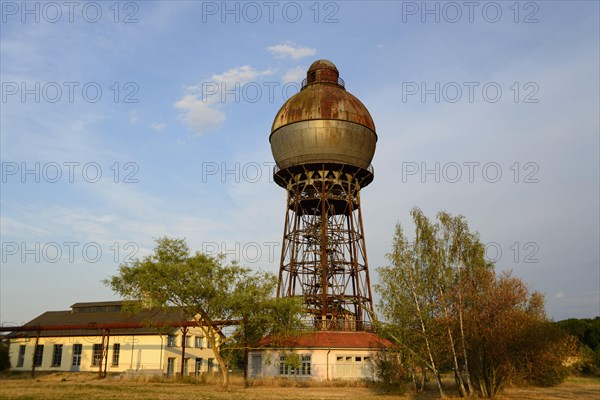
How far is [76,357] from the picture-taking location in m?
47.8

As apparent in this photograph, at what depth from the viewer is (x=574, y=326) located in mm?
67188

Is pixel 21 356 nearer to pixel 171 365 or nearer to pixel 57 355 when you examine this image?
pixel 57 355

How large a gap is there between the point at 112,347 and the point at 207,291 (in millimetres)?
A: 20234

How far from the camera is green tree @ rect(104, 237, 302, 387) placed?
31.8m

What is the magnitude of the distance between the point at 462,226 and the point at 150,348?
30.0 meters

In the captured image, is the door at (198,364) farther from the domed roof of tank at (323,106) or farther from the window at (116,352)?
the domed roof of tank at (323,106)

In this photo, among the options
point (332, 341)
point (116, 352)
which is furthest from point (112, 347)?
point (332, 341)

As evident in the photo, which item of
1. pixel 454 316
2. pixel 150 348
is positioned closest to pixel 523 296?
pixel 454 316

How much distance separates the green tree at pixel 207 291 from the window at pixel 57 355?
2060 cm

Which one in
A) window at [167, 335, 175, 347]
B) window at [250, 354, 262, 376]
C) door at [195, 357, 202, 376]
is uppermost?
window at [167, 335, 175, 347]

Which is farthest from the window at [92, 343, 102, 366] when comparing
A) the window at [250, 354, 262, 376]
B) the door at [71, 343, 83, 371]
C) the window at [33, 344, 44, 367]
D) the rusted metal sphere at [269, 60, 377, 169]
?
the rusted metal sphere at [269, 60, 377, 169]

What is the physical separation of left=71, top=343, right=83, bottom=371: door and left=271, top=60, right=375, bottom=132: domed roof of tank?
26.9 meters

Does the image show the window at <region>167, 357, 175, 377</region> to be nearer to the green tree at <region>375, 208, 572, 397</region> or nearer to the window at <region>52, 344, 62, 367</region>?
the window at <region>52, 344, 62, 367</region>

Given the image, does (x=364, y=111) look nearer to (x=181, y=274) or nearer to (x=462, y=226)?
(x=462, y=226)
